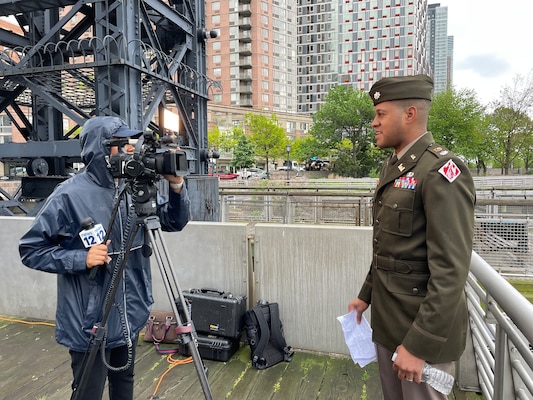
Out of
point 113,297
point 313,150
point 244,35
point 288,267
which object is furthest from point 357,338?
point 244,35

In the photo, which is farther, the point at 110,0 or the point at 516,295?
the point at 110,0

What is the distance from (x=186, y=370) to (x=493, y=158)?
41797 mm

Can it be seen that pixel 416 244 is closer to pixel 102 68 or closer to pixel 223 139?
pixel 102 68

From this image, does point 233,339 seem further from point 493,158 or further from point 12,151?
point 493,158

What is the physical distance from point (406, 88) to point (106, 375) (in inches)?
86.9

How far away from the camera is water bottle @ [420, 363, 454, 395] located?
163 cm

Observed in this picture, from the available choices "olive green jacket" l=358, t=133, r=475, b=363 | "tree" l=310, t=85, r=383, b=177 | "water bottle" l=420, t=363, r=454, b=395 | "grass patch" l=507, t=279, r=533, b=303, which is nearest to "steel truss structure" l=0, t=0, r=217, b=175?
"olive green jacket" l=358, t=133, r=475, b=363

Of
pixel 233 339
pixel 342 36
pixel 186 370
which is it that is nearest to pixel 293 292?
pixel 233 339

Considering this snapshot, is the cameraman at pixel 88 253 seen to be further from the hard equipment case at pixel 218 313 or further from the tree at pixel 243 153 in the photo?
the tree at pixel 243 153

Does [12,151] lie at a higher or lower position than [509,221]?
higher

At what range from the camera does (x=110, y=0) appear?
575 cm

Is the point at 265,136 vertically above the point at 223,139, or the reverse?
the point at 265,136

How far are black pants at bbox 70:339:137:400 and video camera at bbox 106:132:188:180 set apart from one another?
3.33ft

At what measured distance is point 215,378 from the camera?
3395mm
